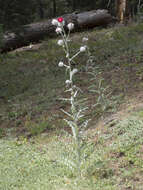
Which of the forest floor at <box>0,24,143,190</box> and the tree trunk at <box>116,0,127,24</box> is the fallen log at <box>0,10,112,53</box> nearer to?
the tree trunk at <box>116,0,127,24</box>

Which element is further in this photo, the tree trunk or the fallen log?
the tree trunk

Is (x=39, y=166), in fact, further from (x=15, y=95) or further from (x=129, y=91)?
(x=15, y=95)

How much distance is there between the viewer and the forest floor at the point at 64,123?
4.79 metres

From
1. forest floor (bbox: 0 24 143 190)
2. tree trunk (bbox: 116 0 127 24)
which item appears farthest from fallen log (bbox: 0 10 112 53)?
forest floor (bbox: 0 24 143 190)

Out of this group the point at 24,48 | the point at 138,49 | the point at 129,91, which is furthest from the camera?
the point at 24,48

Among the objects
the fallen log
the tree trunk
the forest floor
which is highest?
the tree trunk

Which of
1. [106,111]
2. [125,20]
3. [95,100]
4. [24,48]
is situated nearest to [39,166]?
[106,111]

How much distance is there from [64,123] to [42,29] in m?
8.77

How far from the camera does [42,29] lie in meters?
15.1

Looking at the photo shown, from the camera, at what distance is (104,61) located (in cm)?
1045

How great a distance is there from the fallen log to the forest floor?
1149mm

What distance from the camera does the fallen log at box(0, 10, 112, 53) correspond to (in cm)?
1425

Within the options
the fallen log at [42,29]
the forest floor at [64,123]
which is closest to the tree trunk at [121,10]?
the fallen log at [42,29]

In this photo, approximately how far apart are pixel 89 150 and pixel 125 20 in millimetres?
10746
